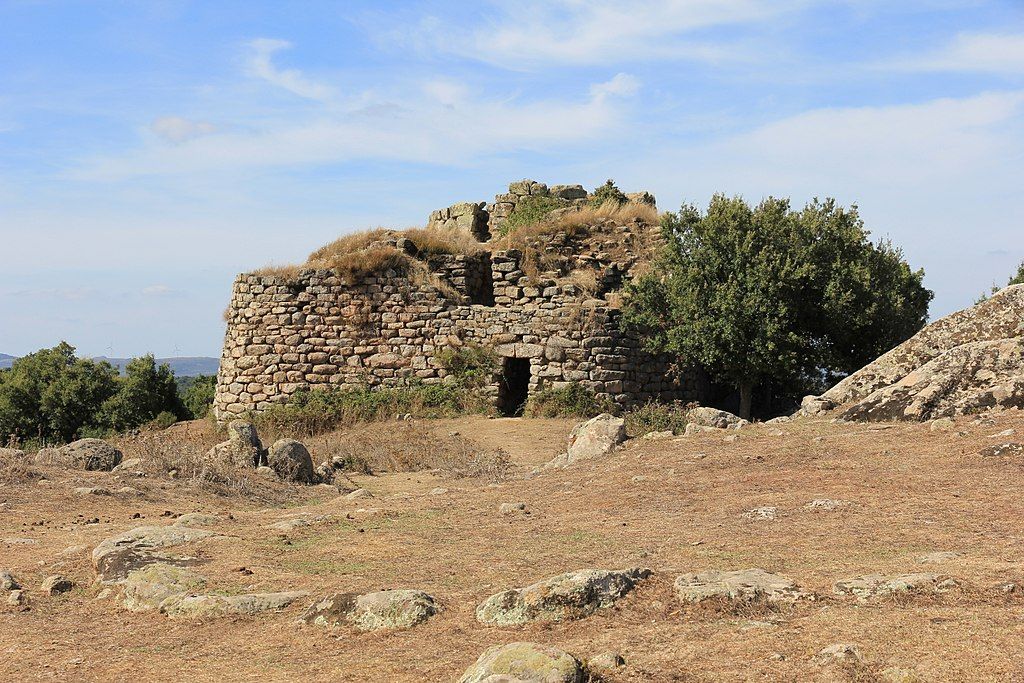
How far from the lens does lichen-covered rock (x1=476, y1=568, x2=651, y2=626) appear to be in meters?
5.10

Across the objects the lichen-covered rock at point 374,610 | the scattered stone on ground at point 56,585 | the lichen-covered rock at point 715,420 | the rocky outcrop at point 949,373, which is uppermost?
the rocky outcrop at point 949,373

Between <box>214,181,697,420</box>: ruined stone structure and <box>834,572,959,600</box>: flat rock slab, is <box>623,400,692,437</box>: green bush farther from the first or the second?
<box>834,572,959,600</box>: flat rock slab

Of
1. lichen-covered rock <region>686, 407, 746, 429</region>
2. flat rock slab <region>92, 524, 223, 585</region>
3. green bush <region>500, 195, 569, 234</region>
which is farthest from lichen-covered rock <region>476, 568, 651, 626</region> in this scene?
green bush <region>500, 195, 569, 234</region>

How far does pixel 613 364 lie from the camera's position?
19.2 m

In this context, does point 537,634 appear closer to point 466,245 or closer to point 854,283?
point 854,283

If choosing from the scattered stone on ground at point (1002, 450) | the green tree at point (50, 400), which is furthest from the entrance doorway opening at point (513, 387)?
the scattered stone on ground at point (1002, 450)

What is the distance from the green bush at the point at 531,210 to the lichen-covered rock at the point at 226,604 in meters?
18.7

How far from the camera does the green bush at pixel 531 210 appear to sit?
955 inches

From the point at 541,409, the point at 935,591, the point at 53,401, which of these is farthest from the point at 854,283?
the point at 53,401

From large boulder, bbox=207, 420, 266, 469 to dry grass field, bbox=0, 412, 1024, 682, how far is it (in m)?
1.14

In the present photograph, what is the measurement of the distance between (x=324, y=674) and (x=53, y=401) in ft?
72.0

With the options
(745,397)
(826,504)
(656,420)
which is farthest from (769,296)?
(826,504)

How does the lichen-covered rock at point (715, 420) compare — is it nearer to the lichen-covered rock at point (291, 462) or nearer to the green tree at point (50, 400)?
the lichen-covered rock at point (291, 462)

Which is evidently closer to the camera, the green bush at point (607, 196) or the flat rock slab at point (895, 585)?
the flat rock slab at point (895, 585)
